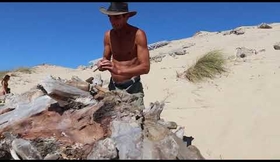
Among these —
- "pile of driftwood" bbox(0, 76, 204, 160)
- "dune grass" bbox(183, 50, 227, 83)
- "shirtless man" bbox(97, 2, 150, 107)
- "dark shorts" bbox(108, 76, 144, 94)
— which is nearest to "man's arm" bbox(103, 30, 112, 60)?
"shirtless man" bbox(97, 2, 150, 107)

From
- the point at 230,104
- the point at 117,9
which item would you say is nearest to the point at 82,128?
the point at 117,9

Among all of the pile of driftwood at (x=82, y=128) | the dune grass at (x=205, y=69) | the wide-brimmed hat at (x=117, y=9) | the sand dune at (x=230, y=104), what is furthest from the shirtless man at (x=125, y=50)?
the dune grass at (x=205, y=69)

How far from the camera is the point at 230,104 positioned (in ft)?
20.7

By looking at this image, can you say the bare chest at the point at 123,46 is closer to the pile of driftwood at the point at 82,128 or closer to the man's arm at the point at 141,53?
the man's arm at the point at 141,53

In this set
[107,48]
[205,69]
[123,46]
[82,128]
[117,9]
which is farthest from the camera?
[205,69]

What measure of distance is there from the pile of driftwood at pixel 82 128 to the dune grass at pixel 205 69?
3.92m

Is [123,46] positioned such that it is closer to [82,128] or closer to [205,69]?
[82,128]

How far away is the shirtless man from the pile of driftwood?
0.47 metres

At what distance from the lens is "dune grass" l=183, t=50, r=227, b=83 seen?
780 centimetres

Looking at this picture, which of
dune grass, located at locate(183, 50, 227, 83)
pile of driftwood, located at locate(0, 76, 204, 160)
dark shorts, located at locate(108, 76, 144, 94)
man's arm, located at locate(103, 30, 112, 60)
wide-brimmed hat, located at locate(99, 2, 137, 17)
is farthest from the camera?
dune grass, located at locate(183, 50, 227, 83)

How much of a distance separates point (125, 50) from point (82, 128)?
124cm

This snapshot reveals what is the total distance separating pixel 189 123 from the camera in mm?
5656

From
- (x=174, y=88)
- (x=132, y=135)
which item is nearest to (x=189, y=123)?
(x=174, y=88)

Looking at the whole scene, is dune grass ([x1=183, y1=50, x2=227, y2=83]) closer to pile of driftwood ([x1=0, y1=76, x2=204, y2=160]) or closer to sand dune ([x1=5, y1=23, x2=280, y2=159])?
sand dune ([x1=5, y1=23, x2=280, y2=159])
